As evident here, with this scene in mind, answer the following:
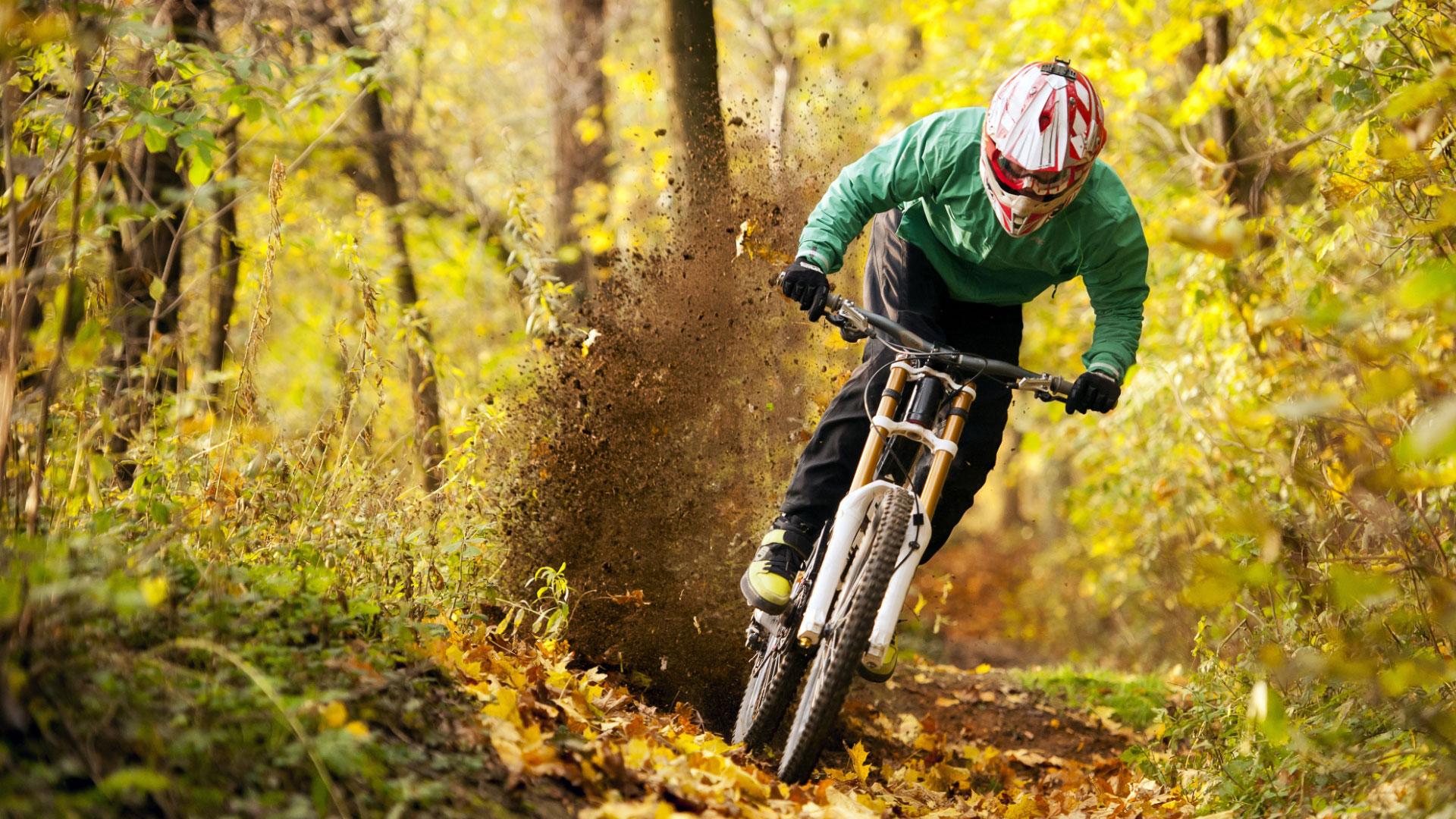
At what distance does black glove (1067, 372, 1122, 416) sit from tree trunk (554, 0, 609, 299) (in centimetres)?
749

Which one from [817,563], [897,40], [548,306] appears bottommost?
[817,563]

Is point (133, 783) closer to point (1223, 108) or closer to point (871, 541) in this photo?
point (871, 541)

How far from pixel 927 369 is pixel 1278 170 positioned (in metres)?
5.57

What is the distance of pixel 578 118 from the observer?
12148 millimetres

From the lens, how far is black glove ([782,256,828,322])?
151 inches

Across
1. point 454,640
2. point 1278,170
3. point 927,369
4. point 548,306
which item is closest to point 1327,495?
point 927,369

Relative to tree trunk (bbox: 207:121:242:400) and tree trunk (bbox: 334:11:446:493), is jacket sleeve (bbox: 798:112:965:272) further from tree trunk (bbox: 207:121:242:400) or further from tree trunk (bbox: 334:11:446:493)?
tree trunk (bbox: 207:121:242:400)

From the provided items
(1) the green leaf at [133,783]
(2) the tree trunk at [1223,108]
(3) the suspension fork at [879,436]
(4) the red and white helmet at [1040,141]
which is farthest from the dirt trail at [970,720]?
(2) the tree trunk at [1223,108]

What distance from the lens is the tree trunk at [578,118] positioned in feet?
37.6

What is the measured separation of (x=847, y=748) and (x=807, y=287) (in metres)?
2.31

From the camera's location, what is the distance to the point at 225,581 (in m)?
3.00

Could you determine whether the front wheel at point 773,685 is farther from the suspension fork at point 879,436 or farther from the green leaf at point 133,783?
the green leaf at point 133,783

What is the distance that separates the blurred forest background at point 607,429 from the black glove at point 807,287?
3.65 ft

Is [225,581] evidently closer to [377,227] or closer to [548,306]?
[548,306]
